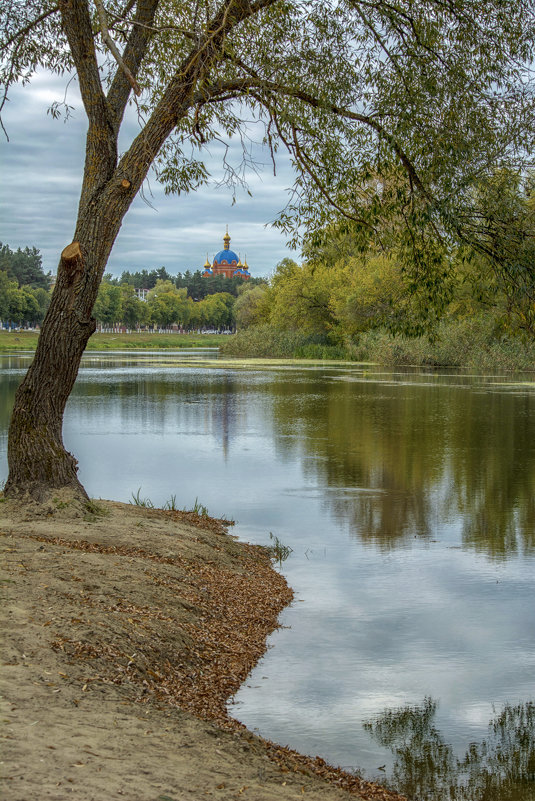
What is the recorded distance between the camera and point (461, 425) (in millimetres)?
25109

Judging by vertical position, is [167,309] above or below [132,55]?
above

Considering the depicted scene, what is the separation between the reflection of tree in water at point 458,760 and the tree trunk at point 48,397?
519cm

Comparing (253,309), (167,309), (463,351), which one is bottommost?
(463,351)

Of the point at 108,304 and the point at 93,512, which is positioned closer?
the point at 93,512

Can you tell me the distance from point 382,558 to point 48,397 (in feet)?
15.3

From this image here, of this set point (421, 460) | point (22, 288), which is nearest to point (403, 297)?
point (421, 460)

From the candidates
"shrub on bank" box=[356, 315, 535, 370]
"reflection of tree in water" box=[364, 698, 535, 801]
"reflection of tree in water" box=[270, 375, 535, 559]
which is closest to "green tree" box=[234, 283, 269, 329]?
"shrub on bank" box=[356, 315, 535, 370]

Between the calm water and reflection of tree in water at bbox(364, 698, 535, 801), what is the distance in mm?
15

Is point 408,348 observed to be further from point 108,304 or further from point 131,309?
point 131,309

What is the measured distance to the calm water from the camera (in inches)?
→ 233

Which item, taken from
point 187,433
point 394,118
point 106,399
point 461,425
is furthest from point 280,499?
point 106,399

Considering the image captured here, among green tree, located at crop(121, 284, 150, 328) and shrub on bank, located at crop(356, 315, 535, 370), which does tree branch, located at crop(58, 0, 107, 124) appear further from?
green tree, located at crop(121, 284, 150, 328)

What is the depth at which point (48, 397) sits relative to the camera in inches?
387

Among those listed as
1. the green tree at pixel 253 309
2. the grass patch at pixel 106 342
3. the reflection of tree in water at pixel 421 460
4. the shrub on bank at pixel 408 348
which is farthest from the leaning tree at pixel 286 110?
the grass patch at pixel 106 342
